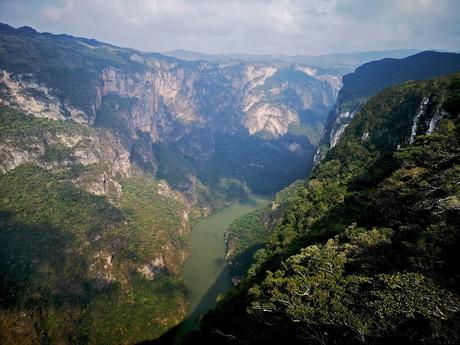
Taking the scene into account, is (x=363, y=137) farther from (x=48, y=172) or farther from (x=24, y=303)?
(x=48, y=172)

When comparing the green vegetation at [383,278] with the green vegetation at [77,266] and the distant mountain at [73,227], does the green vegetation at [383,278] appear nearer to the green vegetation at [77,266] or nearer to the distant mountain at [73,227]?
the green vegetation at [77,266]

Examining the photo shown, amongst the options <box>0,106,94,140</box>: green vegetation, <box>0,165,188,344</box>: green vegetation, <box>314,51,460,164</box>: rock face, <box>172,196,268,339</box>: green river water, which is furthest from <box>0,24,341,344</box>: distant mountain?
<box>314,51,460,164</box>: rock face

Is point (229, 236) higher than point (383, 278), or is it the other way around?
point (383, 278)

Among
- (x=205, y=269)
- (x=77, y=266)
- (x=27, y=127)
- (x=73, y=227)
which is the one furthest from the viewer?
(x=27, y=127)

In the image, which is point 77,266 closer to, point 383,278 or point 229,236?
point 229,236

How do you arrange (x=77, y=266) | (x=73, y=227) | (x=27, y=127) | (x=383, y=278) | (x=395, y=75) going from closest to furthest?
(x=383, y=278), (x=77, y=266), (x=73, y=227), (x=27, y=127), (x=395, y=75)

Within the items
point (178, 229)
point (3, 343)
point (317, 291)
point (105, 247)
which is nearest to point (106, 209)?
point (105, 247)

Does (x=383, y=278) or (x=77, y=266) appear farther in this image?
(x=77, y=266)

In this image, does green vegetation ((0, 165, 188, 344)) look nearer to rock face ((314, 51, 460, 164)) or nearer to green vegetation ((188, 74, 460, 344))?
green vegetation ((188, 74, 460, 344))

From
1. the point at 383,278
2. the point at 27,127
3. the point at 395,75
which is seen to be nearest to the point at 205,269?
the point at 27,127
